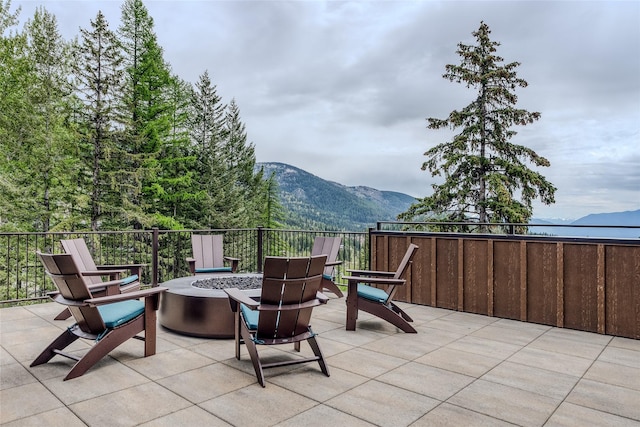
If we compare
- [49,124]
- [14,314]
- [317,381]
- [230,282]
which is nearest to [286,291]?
[317,381]

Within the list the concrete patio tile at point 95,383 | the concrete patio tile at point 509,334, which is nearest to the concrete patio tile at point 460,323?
the concrete patio tile at point 509,334

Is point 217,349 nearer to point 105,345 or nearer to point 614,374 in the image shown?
point 105,345

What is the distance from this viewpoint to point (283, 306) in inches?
115

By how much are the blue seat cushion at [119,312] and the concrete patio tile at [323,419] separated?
164 centimetres

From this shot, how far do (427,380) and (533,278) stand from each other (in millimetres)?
2637

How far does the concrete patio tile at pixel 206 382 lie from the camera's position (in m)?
2.59

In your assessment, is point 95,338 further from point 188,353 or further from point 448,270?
point 448,270

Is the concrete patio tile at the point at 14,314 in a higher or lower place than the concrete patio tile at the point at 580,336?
higher

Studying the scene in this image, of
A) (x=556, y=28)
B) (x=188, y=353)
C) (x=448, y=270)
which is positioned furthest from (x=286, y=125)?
(x=188, y=353)

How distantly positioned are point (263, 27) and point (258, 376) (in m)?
9.27

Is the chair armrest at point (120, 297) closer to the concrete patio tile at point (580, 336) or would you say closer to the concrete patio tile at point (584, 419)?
the concrete patio tile at point (584, 419)

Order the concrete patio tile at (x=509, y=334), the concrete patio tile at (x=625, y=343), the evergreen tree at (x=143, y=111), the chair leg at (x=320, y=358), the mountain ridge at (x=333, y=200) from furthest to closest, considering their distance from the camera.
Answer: the mountain ridge at (x=333, y=200) → the evergreen tree at (x=143, y=111) → the concrete patio tile at (x=509, y=334) → the concrete patio tile at (x=625, y=343) → the chair leg at (x=320, y=358)

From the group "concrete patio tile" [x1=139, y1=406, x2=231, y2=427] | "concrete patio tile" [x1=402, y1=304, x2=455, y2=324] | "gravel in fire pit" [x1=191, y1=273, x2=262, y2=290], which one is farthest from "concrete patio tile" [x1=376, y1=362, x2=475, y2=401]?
"gravel in fire pit" [x1=191, y1=273, x2=262, y2=290]

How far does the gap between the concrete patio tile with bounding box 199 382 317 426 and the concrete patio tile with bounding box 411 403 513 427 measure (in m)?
0.68
